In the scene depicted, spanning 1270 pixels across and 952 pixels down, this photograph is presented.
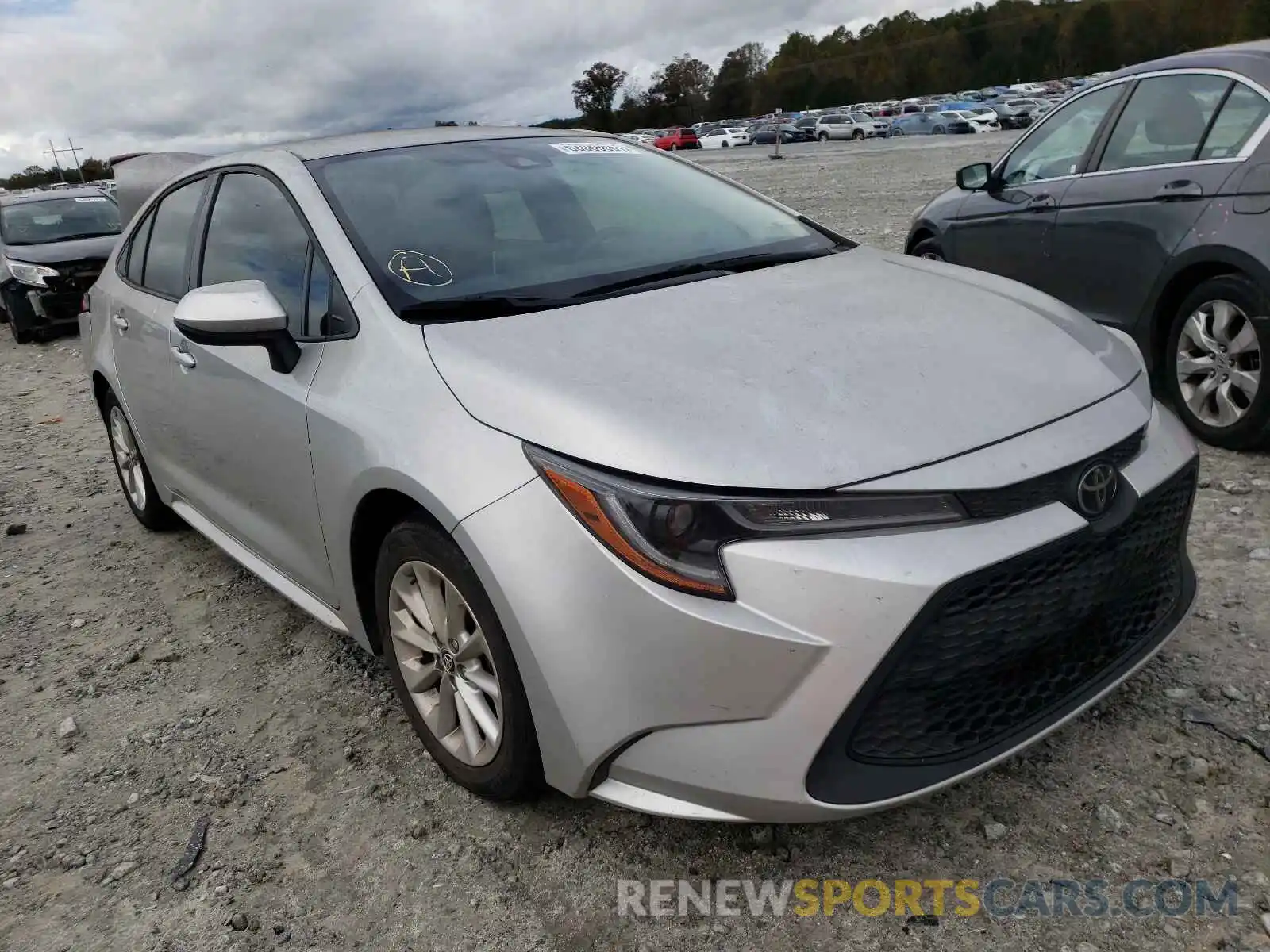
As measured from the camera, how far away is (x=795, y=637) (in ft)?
5.78

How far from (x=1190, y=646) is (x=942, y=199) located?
3.72 metres

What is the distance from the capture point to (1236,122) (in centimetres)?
399

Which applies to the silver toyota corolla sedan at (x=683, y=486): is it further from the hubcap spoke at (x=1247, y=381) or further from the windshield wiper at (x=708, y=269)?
the hubcap spoke at (x=1247, y=381)

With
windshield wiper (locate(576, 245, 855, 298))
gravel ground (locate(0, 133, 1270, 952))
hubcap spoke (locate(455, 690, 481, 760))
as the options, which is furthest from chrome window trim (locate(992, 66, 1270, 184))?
hubcap spoke (locate(455, 690, 481, 760))

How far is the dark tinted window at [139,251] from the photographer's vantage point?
4105mm

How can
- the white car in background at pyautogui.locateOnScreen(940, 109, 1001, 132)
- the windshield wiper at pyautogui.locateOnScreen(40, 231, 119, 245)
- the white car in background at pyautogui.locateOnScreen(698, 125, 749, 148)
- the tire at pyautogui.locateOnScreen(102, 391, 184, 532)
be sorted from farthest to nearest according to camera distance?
the white car in background at pyautogui.locateOnScreen(698, 125, 749, 148) < the white car in background at pyautogui.locateOnScreen(940, 109, 1001, 132) < the windshield wiper at pyautogui.locateOnScreen(40, 231, 119, 245) < the tire at pyautogui.locateOnScreen(102, 391, 184, 532)

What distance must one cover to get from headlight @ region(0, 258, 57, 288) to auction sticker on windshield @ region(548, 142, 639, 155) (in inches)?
376

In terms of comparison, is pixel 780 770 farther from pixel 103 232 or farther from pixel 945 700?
pixel 103 232

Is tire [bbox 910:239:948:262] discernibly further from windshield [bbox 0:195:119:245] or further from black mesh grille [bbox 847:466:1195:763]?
windshield [bbox 0:195:119:245]

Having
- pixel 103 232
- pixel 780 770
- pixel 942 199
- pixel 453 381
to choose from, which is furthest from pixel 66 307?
pixel 780 770

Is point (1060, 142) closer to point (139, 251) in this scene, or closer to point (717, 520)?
point (717, 520)

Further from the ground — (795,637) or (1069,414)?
(1069,414)

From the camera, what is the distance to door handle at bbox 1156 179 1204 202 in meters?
4.06

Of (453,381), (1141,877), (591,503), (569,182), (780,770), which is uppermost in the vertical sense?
(569,182)
